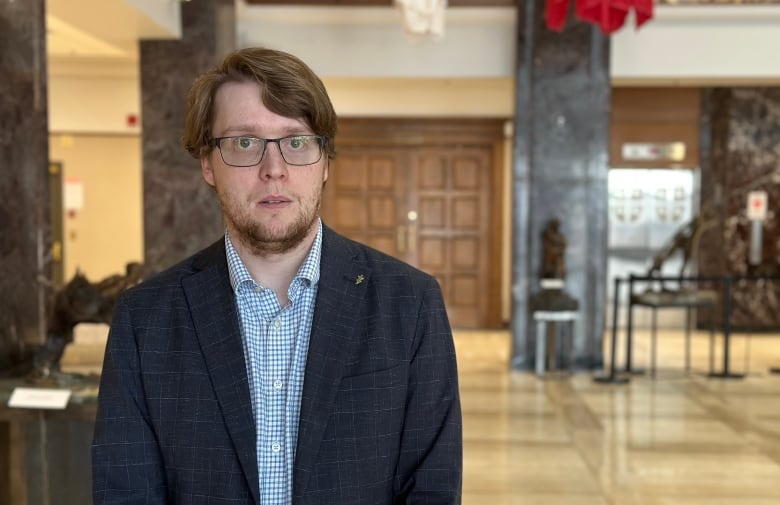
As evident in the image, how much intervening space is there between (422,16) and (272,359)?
6.03 meters

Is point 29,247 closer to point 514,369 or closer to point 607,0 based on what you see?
point 607,0

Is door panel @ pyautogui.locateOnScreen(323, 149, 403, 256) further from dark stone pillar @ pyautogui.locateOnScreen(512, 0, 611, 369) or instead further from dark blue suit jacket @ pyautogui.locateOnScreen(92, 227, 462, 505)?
dark blue suit jacket @ pyautogui.locateOnScreen(92, 227, 462, 505)

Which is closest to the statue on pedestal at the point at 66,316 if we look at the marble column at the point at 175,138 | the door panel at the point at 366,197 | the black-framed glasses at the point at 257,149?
the black-framed glasses at the point at 257,149

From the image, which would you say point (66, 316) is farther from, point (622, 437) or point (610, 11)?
point (610, 11)

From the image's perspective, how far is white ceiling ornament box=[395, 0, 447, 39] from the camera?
7.19 metres

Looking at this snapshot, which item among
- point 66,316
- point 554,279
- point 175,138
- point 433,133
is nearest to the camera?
point 66,316

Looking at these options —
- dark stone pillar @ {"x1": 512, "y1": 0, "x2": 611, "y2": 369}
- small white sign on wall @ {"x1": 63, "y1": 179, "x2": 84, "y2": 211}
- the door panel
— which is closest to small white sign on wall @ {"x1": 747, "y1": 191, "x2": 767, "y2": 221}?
dark stone pillar @ {"x1": 512, "y1": 0, "x2": 611, "y2": 369}

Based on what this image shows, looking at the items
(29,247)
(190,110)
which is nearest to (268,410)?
(190,110)

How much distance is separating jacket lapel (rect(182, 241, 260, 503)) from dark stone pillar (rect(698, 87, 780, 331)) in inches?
442

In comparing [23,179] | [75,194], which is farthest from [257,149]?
[75,194]

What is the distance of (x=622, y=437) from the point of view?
644 centimetres

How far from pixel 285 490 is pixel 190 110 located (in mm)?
803

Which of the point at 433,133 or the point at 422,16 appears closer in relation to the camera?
the point at 422,16

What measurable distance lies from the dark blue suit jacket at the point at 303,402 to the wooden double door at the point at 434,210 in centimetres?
1064
